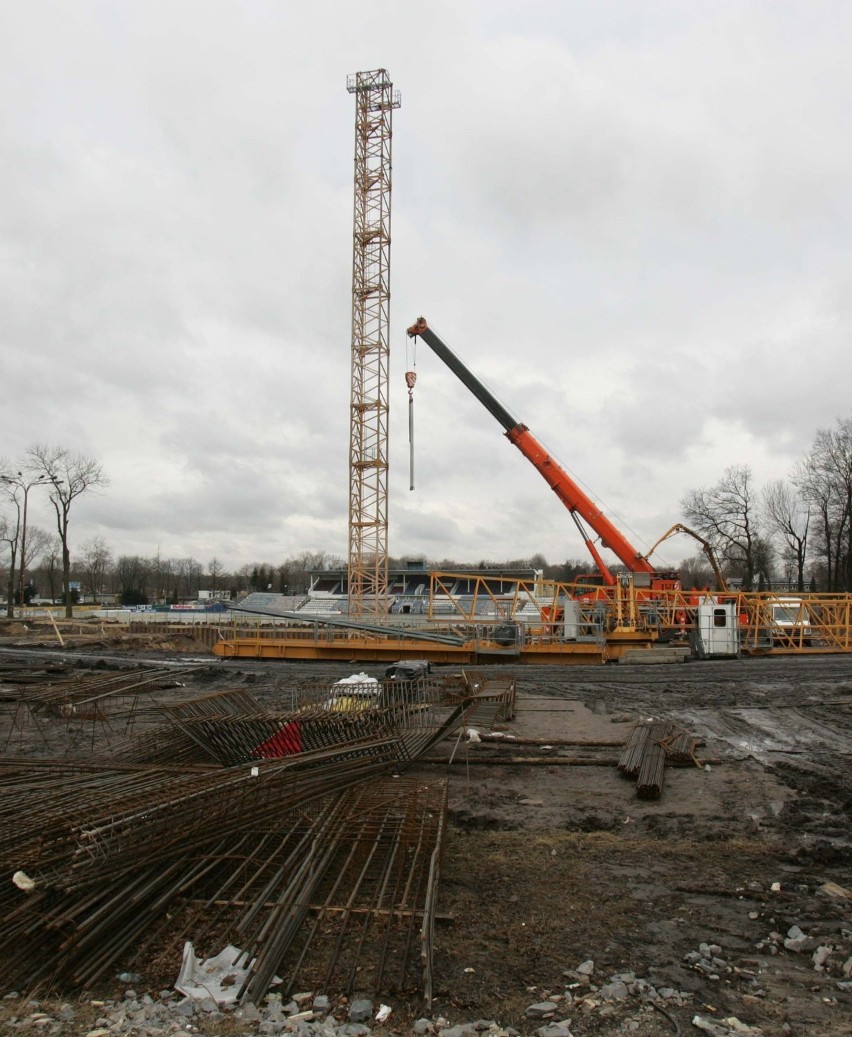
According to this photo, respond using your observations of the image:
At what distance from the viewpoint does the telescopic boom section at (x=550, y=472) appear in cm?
2395

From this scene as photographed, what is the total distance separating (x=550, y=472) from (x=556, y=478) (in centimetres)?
29

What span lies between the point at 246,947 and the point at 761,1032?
9.23ft

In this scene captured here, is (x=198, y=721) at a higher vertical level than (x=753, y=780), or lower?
higher

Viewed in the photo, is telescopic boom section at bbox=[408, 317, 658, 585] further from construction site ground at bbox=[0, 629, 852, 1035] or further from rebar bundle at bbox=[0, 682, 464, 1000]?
rebar bundle at bbox=[0, 682, 464, 1000]

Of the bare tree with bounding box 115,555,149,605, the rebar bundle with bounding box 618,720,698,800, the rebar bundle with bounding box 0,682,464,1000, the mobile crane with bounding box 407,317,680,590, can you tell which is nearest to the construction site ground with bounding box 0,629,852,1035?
the rebar bundle with bounding box 618,720,698,800

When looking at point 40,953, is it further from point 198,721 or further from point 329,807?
point 198,721

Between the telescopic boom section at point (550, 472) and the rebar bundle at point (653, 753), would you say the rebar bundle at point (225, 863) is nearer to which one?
the rebar bundle at point (653, 753)

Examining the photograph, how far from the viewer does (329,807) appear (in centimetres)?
595

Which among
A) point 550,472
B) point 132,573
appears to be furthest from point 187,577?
point 550,472

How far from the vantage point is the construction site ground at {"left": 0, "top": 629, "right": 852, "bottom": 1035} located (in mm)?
3803

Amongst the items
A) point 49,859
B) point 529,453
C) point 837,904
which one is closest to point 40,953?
point 49,859

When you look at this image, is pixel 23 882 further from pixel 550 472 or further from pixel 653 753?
pixel 550 472

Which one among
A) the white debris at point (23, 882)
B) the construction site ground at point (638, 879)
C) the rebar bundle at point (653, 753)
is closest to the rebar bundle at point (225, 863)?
the white debris at point (23, 882)

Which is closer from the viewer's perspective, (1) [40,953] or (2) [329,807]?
(1) [40,953]
